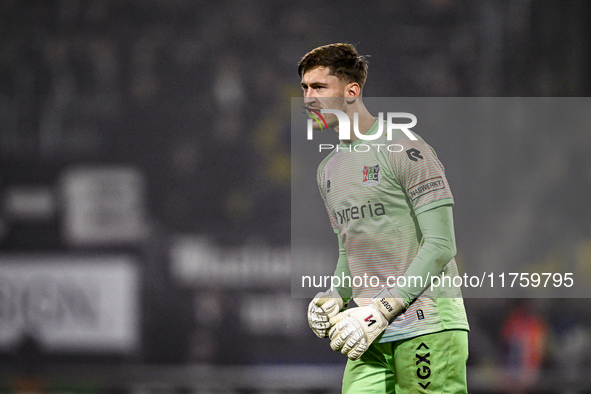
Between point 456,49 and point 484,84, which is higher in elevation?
point 456,49

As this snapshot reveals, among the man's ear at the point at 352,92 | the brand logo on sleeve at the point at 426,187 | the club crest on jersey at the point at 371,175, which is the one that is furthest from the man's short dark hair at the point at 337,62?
the brand logo on sleeve at the point at 426,187

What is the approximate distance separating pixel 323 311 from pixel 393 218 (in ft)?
1.32

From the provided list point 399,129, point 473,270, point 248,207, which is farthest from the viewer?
point 248,207

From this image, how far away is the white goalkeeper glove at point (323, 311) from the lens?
1.87 m

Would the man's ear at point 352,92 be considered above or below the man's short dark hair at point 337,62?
below

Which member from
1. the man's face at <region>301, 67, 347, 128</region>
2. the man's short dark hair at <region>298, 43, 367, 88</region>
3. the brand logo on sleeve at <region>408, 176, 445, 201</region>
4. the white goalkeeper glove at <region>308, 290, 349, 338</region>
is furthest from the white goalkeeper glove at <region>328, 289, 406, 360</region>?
the man's short dark hair at <region>298, 43, 367, 88</region>

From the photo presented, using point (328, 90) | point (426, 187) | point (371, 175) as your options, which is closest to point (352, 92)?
point (328, 90)

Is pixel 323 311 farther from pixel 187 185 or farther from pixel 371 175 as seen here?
pixel 187 185

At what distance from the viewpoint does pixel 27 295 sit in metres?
3.28

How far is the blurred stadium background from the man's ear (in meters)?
1.19

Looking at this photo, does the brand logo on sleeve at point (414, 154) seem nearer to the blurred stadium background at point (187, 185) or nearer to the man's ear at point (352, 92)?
the man's ear at point (352, 92)

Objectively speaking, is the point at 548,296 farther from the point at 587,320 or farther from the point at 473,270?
the point at 473,270

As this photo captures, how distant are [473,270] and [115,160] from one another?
6.59 ft

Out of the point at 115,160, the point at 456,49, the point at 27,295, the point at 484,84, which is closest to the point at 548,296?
the point at 484,84
